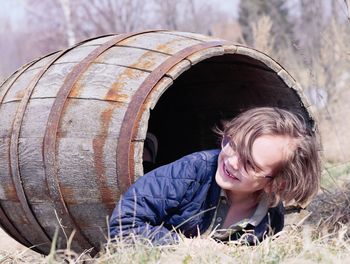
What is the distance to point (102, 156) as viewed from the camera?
278 cm

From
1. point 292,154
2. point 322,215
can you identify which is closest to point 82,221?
point 292,154

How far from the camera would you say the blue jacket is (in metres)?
2.52

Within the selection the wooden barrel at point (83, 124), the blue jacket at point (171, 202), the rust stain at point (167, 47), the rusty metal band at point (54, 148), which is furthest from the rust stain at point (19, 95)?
the blue jacket at point (171, 202)

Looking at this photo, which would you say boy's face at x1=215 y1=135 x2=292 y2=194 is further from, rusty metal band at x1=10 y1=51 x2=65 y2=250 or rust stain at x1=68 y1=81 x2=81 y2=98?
rusty metal band at x1=10 y1=51 x2=65 y2=250

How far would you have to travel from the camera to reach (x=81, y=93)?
291cm

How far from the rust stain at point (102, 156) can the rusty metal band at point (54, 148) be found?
19 cm

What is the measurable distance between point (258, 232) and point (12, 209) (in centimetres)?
118

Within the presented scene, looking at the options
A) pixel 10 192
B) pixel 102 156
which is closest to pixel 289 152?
pixel 102 156

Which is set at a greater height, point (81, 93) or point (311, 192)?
point (81, 93)

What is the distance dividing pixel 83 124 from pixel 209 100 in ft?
5.80

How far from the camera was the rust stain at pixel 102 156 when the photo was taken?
110 inches

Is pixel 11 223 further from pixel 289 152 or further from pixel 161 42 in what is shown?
pixel 289 152

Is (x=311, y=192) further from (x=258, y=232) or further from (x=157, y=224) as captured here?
(x=157, y=224)

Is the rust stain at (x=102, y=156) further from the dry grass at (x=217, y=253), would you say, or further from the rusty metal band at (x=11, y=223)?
the rusty metal band at (x=11, y=223)
